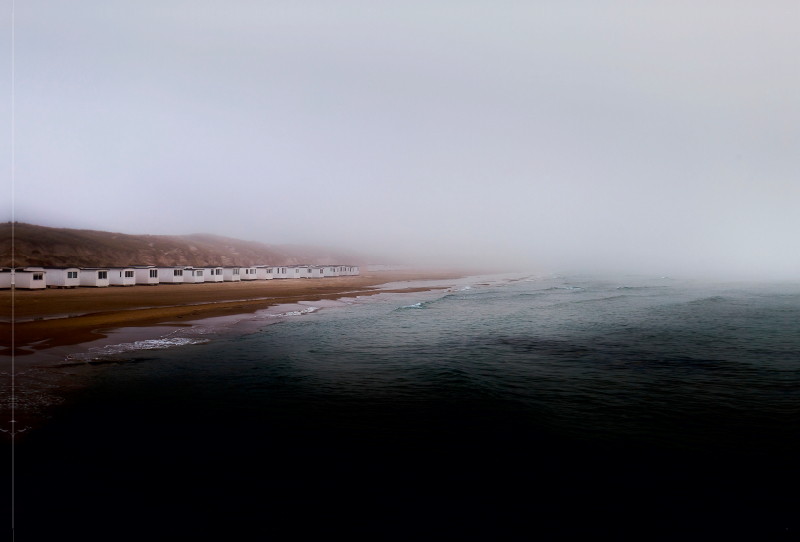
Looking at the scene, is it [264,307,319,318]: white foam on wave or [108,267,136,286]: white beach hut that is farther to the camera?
[108,267,136,286]: white beach hut

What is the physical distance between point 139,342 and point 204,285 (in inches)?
1562

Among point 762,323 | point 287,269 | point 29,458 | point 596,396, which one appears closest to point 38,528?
point 29,458

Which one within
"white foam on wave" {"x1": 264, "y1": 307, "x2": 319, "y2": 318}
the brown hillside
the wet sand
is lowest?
"white foam on wave" {"x1": 264, "y1": 307, "x2": 319, "y2": 318}

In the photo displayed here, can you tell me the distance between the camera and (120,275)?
5091 centimetres

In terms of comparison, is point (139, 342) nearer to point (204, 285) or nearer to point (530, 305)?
point (530, 305)

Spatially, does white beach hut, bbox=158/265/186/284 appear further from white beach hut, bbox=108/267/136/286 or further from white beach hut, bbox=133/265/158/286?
white beach hut, bbox=108/267/136/286

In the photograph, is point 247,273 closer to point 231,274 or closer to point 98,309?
point 231,274

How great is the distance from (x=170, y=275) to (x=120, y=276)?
750 cm

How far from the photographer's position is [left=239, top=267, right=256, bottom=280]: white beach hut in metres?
68.5

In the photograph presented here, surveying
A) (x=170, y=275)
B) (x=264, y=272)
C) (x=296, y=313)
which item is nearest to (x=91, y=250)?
(x=264, y=272)

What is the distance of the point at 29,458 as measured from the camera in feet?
29.6

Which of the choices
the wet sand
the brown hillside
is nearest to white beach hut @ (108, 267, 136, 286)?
the wet sand

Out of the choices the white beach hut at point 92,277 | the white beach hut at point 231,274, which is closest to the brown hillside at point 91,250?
the white beach hut at point 231,274

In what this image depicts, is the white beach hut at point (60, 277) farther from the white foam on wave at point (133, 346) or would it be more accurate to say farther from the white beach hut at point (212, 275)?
the white foam on wave at point (133, 346)
